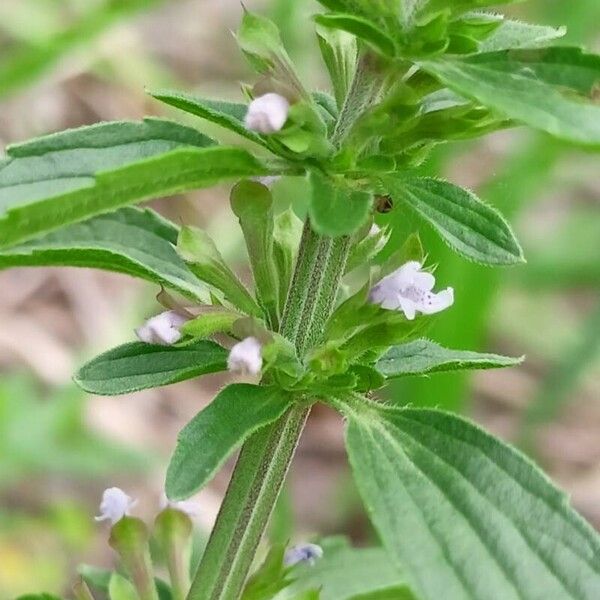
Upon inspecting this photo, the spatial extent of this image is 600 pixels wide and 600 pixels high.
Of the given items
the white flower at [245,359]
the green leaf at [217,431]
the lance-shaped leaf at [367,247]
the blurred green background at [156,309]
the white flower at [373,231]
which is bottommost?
the green leaf at [217,431]

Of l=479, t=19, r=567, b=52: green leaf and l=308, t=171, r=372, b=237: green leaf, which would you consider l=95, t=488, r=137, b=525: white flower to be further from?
l=479, t=19, r=567, b=52: green leaf

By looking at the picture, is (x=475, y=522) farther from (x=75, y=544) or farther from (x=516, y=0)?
(x=75, y=544)

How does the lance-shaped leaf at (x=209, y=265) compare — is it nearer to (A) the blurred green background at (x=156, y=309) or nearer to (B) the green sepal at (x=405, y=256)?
(B) the green sepal at (x=405, y=256)

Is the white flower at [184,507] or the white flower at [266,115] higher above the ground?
the white flower at [266,115]

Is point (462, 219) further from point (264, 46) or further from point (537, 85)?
point (264, 46)

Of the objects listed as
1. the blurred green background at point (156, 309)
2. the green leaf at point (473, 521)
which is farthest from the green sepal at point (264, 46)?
the blurred green background at point (156, 309)

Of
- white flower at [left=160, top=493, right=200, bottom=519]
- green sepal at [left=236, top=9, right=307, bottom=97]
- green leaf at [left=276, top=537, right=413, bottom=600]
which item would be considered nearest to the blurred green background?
green leaf at [left=276, top=537, right=413, bottom=600]

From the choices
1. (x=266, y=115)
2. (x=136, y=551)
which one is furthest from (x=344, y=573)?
(x=266, y=115)
